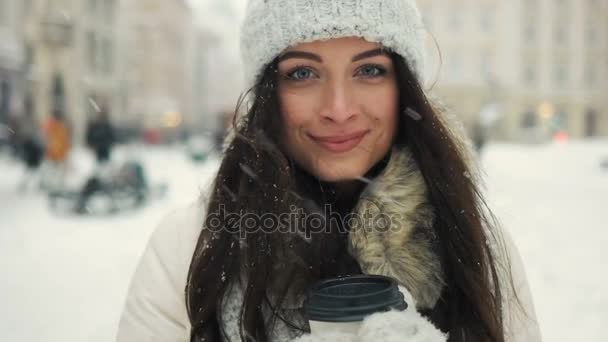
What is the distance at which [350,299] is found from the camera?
Answer: 1076 millimetres

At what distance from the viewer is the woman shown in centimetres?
139

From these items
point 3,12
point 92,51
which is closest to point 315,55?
point 3,12

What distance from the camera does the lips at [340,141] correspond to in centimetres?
148

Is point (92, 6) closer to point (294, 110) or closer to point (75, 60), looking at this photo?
point (75, 60)

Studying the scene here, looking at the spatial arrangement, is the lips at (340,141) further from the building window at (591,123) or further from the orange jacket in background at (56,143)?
the building window at (591,123)

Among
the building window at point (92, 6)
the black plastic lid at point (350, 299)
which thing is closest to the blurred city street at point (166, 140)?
the building window at point (92, 6)

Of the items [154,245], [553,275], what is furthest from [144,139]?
[154,245]

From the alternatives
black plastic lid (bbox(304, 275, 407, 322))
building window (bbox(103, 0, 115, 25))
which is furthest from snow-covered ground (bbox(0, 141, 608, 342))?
building window (bbox(103, 0, 115, 25))

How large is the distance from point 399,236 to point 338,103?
413 millimetres

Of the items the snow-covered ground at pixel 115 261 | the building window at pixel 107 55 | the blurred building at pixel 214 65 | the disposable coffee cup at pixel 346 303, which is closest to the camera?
the disposable coffee cup at pixel 346 303

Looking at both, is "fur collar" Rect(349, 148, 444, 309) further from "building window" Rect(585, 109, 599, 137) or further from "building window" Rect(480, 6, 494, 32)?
"building window" Rect(585, 109, 599, 137)

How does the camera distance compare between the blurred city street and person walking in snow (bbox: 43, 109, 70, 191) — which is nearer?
the blurred city street

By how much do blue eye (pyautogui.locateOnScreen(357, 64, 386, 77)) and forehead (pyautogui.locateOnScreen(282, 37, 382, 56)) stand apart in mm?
56

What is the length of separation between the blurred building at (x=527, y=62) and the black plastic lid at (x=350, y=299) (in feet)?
132
